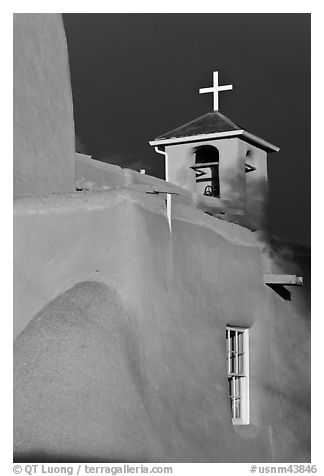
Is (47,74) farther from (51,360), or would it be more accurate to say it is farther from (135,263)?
(51,360)

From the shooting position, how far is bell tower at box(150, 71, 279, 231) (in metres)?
20.3

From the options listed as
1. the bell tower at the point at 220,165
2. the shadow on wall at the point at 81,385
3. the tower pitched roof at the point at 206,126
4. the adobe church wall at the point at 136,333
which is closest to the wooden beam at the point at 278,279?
the adobe church wall at the point at 136,333

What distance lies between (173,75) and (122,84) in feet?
7.01

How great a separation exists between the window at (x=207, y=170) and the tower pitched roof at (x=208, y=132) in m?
0.34

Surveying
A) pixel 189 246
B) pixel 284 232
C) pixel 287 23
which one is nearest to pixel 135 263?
pixel 189 246

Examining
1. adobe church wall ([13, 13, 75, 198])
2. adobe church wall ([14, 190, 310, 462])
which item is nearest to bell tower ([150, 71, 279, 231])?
adobe church wall ([13, 13, 75, 198])

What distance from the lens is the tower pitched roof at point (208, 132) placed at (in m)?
20.4

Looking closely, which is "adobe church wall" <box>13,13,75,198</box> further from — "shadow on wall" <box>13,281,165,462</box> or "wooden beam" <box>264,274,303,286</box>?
"wooden beam" <box>264,274,303,286</box>

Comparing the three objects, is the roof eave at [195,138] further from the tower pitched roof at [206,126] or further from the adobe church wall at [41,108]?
the adobe church wall at [41,108]

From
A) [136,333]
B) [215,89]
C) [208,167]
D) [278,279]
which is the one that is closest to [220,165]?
[208,167]

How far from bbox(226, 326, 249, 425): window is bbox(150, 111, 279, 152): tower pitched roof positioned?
5624mm

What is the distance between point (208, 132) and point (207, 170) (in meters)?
1.43

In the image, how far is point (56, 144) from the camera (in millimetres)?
16000

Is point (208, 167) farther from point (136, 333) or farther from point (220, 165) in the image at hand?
point (136, 333)
